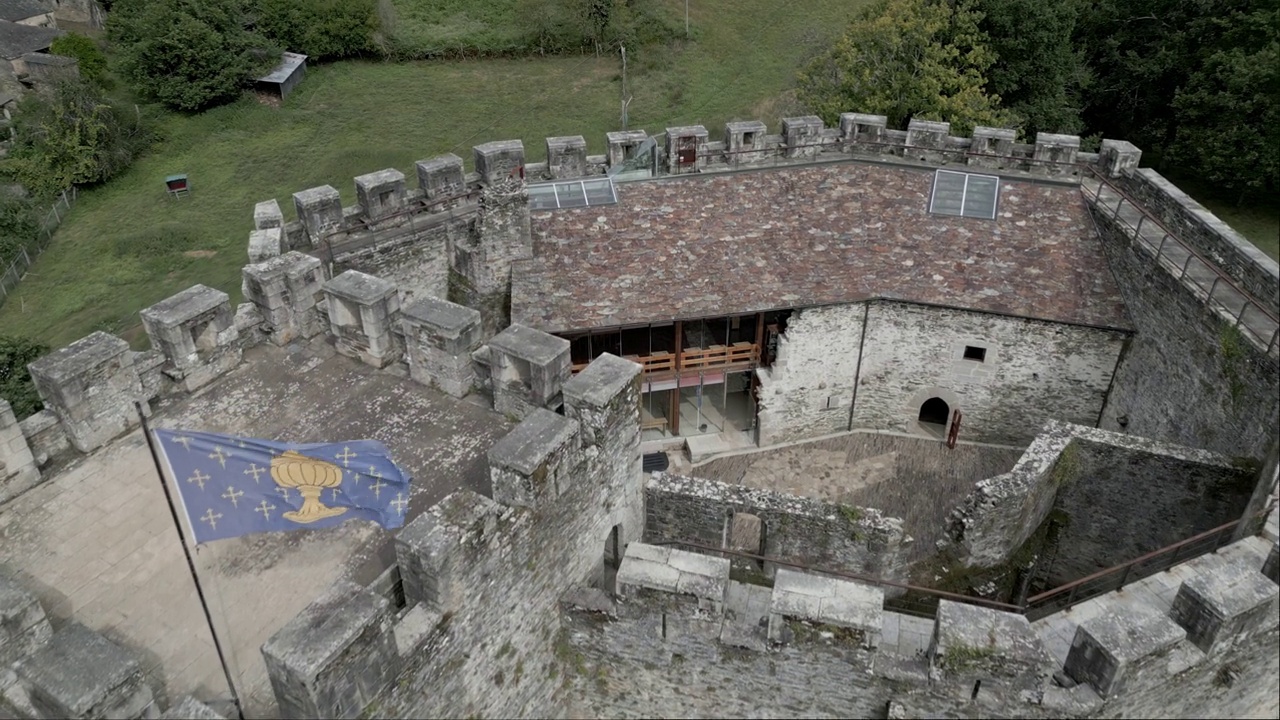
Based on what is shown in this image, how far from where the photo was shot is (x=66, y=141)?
137 feet

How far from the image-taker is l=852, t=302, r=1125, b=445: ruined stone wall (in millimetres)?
20109

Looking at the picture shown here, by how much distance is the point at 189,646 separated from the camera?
388 inches

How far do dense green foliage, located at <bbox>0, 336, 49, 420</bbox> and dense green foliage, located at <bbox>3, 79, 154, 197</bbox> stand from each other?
21347mm

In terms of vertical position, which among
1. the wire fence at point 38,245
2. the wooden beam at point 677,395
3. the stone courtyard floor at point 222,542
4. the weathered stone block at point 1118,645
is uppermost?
the stone courtyard floor at point 222,542

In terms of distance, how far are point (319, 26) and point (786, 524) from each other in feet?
163

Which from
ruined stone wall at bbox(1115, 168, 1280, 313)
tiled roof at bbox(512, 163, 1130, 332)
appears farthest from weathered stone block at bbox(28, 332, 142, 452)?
ruined stone wall at bbox(1115, 168, 1280, 313)

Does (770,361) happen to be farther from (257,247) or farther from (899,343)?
(257,247)

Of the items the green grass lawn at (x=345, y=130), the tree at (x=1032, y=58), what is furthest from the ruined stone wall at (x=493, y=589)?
the tree at (x=1032, y=58)

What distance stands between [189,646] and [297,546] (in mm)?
1530

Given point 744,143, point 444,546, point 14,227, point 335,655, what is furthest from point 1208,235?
point 14,227

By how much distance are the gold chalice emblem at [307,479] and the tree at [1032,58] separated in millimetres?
28338

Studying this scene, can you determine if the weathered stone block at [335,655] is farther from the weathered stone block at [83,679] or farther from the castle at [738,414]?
the weathered stone block at [83,679]

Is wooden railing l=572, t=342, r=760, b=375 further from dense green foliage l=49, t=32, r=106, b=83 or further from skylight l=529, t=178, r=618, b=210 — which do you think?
dense green foliage l=49, t=32, r=106, b=83

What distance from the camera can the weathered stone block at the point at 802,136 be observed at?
22141mm
